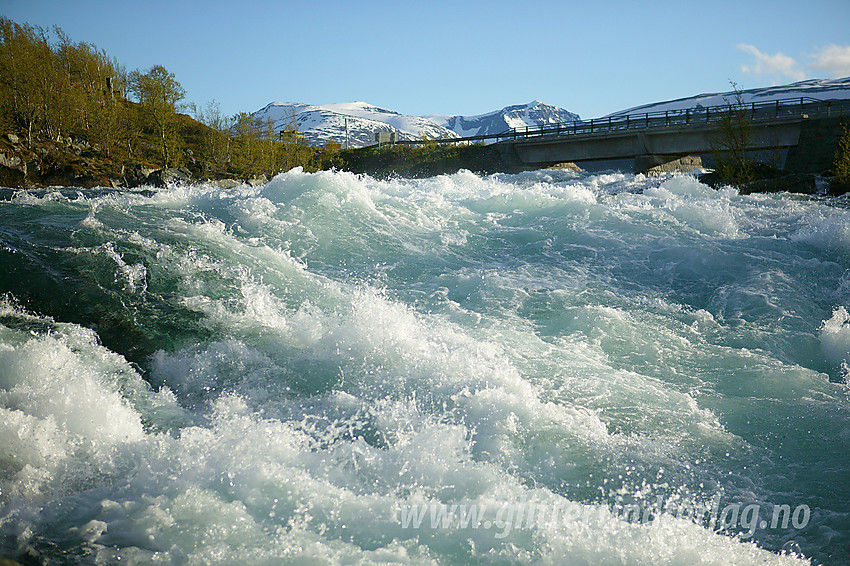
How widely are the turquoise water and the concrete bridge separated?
75.3ft

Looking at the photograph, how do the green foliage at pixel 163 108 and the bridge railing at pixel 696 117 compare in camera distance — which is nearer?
the bridge railing at pixel 696 117

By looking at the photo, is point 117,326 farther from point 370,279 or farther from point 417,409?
point 370,279

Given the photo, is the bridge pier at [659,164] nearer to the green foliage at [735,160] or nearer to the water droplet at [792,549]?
the green foliage at [735,160]

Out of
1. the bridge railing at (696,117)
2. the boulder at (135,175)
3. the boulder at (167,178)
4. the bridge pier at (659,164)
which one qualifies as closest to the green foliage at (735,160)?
the bridge railing at (696,117)

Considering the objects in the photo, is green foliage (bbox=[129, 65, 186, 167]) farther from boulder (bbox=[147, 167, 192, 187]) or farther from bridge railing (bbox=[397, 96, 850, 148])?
bridge railing (bbox=[397, 96, 850, 148])

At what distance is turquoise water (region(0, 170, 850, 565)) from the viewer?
3.11m

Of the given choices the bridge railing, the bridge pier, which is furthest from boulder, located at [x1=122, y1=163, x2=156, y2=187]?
the bridge pier

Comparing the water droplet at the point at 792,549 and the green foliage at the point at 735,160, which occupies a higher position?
the green foliage at the point at 735,160

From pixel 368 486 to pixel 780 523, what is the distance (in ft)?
8.72

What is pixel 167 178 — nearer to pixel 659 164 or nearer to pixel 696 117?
pixel 659 164

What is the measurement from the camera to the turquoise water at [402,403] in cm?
311

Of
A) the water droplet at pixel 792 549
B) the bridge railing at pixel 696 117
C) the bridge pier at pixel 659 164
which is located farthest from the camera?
the bridge pier at pixel 659 164

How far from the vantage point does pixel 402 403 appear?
15.0 feet

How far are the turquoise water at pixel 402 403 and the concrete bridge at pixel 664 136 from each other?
2295cm
